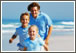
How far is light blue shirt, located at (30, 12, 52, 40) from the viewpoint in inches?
193

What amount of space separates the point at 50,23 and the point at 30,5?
0.49m

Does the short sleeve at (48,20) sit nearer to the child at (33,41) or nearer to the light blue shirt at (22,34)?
the child at (33,41)

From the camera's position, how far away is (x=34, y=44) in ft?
15.7

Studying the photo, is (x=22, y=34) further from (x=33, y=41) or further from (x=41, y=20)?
(x=41, y=20)

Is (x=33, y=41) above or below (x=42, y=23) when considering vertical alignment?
below

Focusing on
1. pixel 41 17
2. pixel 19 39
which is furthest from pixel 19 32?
pixel 41 17

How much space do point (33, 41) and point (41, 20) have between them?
404mm

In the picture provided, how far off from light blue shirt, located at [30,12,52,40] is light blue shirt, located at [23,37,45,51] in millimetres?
122

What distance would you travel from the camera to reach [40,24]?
490 cm

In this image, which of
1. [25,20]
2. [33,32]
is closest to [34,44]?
[33,32]

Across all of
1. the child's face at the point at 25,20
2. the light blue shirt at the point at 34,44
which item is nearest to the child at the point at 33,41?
the light blue shirt at the point at 34,44

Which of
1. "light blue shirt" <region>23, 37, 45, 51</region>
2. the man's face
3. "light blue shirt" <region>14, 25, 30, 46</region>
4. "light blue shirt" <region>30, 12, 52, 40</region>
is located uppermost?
the man's face

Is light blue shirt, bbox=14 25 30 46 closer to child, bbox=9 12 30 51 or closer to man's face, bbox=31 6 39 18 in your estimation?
child, bbox=9 12 30 51

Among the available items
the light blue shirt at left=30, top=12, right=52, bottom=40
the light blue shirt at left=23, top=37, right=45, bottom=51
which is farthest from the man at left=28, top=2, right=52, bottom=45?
the light blue shirt at left=23, top=37, right=45, bottom=51
